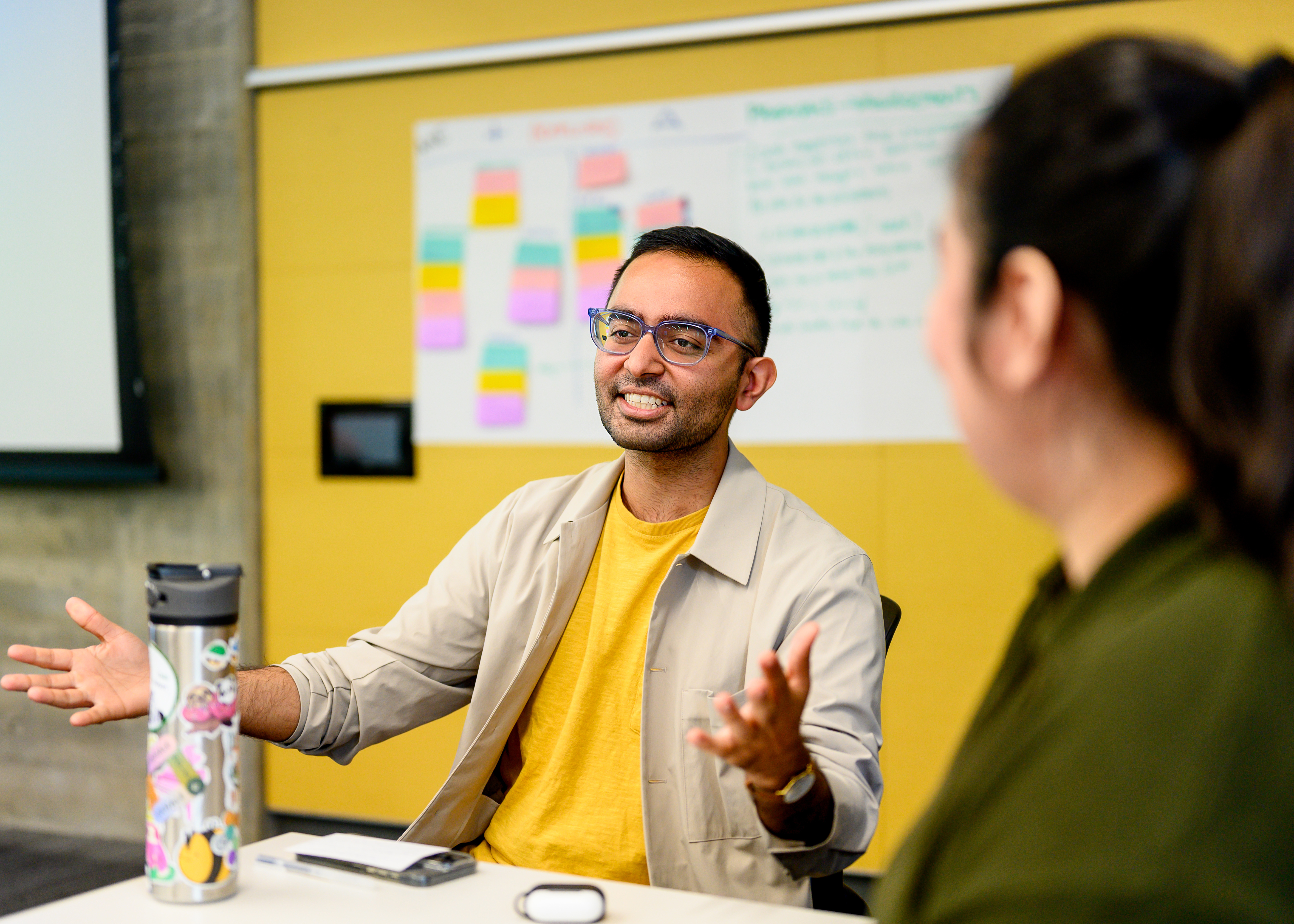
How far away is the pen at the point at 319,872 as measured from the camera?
107 cm

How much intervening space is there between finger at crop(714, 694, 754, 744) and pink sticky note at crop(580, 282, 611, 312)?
2.10 m

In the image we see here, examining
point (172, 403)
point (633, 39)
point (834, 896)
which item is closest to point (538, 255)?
point (633, 39)

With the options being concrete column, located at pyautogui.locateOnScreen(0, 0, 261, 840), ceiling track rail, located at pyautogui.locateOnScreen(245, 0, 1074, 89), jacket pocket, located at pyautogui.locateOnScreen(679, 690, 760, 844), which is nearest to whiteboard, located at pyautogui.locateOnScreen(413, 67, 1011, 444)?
ceiling track rail, located at pyautogui.locateOnScreen(245, 0, 1074, 89)

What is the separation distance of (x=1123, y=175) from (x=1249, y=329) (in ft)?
0.34

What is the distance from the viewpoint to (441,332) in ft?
10.3

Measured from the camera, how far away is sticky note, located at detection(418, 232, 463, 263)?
10.2ft

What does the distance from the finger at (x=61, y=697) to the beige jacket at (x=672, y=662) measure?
307mm

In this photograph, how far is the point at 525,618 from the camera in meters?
1.66

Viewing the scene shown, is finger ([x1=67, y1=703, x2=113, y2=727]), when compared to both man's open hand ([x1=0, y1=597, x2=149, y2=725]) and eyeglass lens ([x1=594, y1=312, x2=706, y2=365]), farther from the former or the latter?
eyeglass lens ([x1=594, y1=312, x2=706, y2=365])

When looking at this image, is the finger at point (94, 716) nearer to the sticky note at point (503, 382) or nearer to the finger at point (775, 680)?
the finger at point (775, 680)

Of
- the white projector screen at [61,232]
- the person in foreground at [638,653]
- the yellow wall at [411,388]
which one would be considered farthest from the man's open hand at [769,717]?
the white projector screen at [61,232]

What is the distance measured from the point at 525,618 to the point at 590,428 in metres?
1.39

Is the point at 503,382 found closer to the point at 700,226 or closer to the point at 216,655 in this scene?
the point at 700,226

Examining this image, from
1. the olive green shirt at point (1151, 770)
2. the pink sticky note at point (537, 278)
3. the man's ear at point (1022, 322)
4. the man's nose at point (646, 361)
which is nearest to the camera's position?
the olive green shirt at point (1151, 770)
